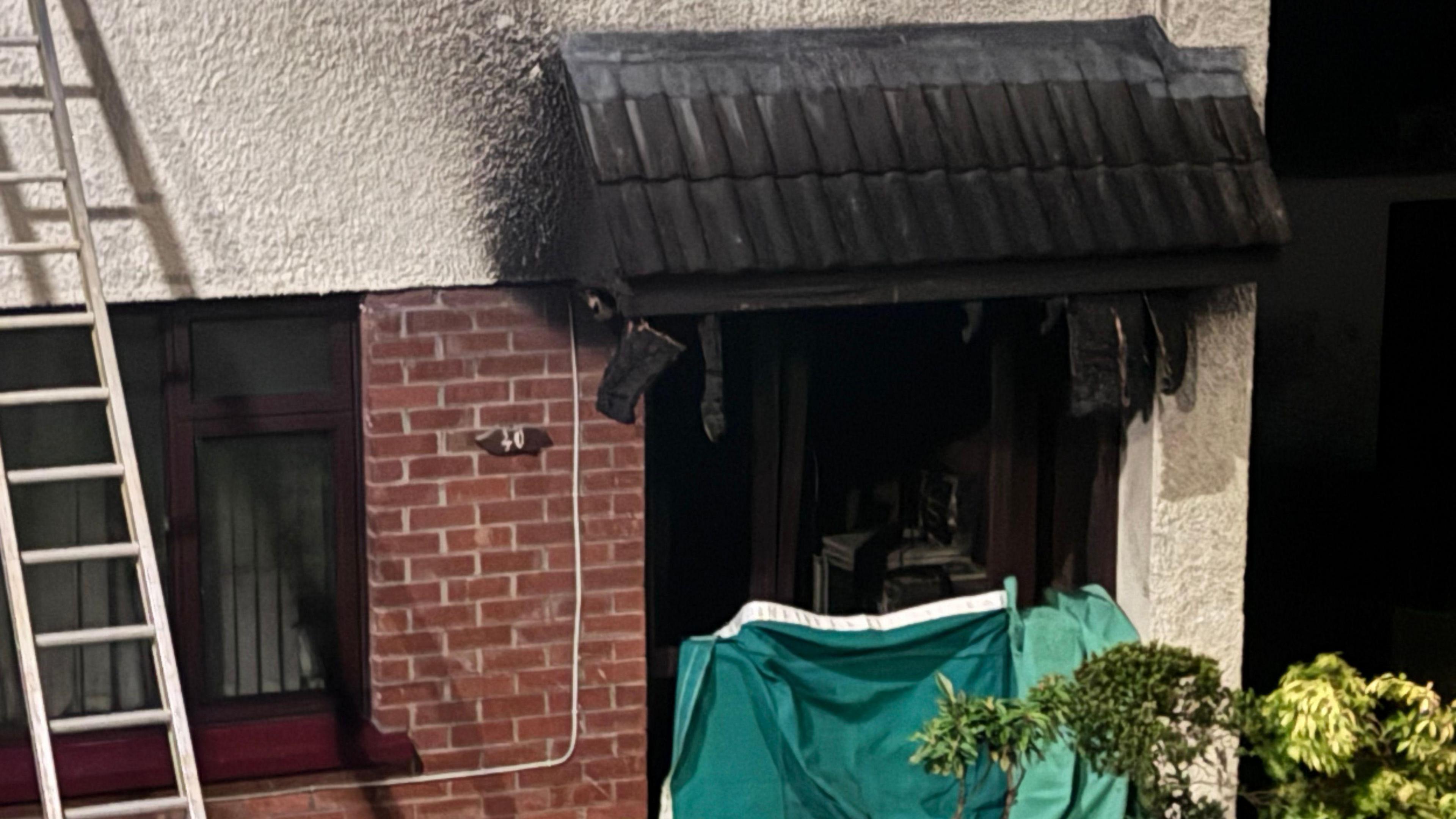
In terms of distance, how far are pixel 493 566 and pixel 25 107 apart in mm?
1994

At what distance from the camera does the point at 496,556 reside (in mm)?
5930

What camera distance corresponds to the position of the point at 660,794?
20.5ft

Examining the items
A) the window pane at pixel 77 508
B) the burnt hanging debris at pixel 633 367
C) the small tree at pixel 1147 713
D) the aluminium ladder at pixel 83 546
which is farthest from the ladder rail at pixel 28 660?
the small tree at pixel 1147 713

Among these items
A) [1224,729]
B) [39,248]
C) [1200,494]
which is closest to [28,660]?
[39,248]

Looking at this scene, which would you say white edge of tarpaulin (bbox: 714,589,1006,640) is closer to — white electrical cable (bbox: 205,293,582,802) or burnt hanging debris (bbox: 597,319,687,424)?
white electrical cable (bbox: 205,293,582,802)

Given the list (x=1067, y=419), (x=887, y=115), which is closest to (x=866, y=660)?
(x=1067, y=419)

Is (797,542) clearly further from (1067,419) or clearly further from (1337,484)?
(1337,484)

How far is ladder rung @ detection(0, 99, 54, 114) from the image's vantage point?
5.14 metres

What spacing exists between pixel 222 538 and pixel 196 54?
1.52 meters

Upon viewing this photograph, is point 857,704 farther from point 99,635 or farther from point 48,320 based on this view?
point 48,320

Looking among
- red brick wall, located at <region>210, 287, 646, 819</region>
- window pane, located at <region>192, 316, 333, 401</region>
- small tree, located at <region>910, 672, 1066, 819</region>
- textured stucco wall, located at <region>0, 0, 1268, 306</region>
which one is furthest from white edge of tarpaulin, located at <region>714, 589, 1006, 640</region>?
window pane, located at <region>192, 316, 333, 401</region>

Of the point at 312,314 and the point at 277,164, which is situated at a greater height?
the point at 277,164

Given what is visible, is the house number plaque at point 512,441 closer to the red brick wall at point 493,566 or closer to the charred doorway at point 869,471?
the red brick wall at point 493,566

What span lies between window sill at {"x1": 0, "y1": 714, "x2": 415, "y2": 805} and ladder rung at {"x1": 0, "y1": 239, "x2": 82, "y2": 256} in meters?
1.54
